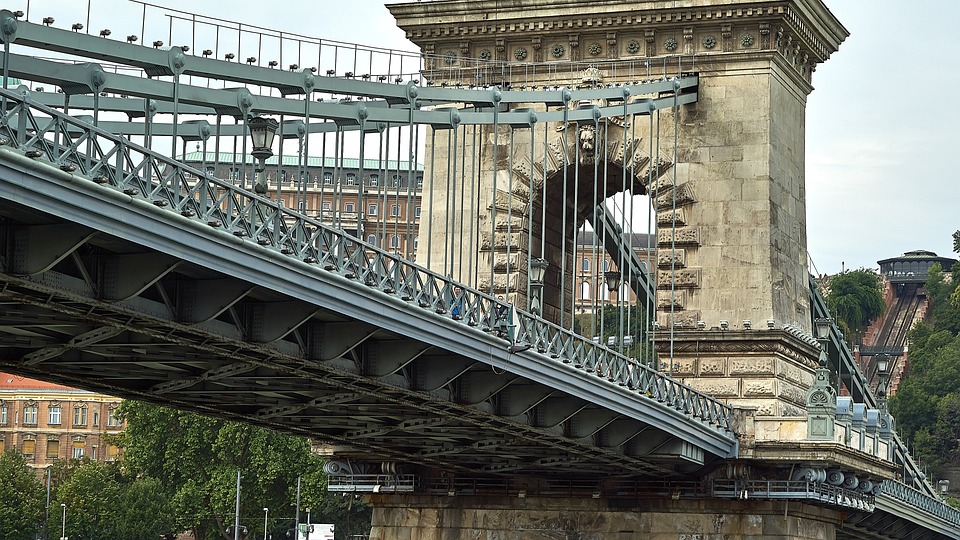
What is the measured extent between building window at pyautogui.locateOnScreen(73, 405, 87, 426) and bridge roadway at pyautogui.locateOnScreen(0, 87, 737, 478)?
104m

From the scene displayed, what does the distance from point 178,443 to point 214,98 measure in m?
80.8

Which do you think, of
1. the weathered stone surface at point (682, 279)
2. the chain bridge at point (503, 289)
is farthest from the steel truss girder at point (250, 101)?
the weathered stone surface at point (682, 279)

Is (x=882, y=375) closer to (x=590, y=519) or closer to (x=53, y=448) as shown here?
(x=590, y=519)

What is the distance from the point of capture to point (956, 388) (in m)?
161

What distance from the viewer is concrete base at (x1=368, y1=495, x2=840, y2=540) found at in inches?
2208

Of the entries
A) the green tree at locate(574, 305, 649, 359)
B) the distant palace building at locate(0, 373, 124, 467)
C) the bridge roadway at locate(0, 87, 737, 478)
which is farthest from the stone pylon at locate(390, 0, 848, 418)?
the distant palace building at locate(0, 373, 124, 467)

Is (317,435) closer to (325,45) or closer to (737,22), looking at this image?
(325,45)

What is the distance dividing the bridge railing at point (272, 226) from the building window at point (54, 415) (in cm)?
11102

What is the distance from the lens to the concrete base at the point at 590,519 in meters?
56.1

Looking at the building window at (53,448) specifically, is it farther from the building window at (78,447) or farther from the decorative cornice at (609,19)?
the decorative cornice at (609,19)

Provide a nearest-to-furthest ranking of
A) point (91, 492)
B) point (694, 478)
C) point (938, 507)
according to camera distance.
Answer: point (694, 478)
point (938, 507)
point (91, 492)

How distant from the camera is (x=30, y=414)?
154 meters

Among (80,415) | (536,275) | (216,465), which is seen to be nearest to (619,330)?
(536,275)

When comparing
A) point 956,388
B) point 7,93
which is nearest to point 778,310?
point 7,93
